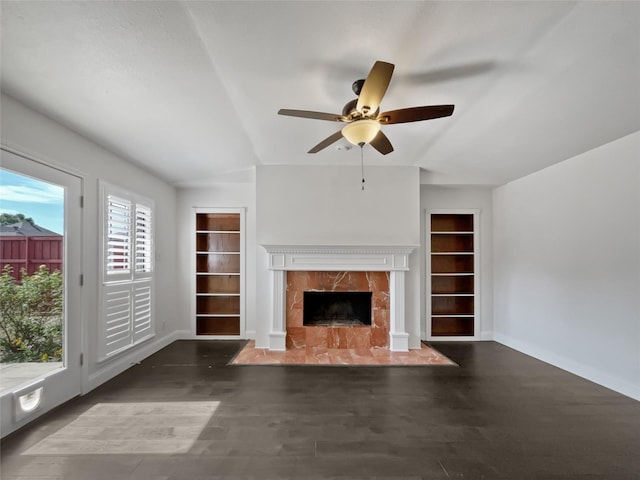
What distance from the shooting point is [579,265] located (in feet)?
10.5

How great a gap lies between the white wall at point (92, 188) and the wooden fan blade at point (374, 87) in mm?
2479

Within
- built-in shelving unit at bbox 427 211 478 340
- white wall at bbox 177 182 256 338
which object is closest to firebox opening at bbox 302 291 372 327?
white wall at bbox 177 182 256 338

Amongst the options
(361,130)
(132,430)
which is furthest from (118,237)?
(361,130)

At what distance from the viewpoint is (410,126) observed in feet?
9.35

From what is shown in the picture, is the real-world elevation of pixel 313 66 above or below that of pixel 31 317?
above

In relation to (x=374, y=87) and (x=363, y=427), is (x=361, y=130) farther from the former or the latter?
(x=363, y=427)

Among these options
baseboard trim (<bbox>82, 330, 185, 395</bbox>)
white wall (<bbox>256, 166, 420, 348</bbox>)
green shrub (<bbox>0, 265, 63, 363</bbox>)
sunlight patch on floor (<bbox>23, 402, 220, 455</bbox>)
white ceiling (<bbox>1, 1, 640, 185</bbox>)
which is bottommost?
sunlight patch on floor (<bbox>23, 402, 220, 455</bbox>)

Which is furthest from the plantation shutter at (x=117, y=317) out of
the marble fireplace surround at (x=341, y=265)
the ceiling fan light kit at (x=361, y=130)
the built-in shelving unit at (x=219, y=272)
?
the ceiling fan light kit at (x=361, y=130)

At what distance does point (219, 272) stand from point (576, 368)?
15.9ft

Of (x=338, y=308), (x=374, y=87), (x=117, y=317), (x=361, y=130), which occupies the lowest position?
(x=338, y=308)

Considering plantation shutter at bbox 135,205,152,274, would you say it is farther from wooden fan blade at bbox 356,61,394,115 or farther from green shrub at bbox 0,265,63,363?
wooden fan blade at bbox 356,61,394,115

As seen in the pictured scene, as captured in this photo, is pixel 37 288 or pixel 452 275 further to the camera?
pixel 452 275

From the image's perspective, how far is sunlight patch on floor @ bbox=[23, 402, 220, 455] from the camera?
1967mm

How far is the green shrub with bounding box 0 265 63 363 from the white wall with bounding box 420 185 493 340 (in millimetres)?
4419
